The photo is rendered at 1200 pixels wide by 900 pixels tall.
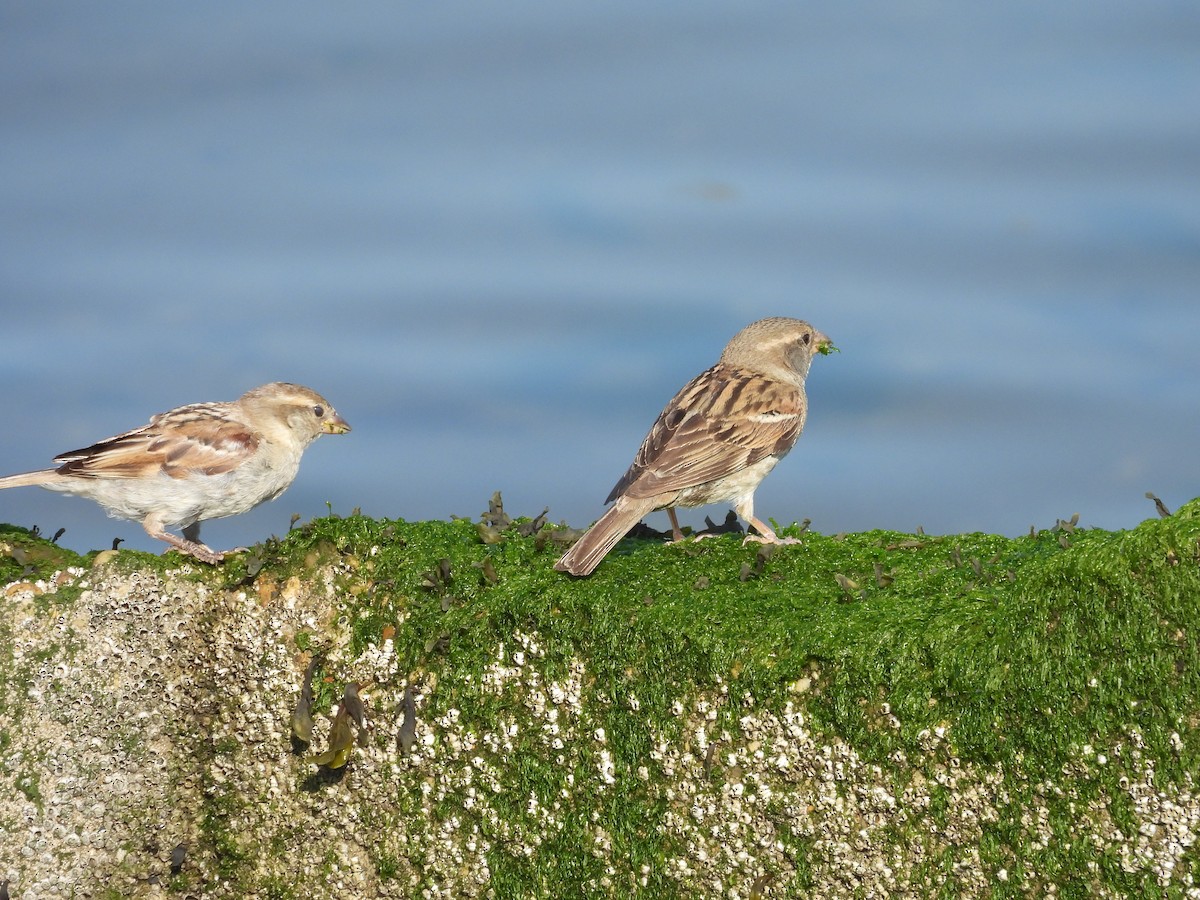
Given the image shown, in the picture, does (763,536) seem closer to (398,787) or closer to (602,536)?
(602,536)

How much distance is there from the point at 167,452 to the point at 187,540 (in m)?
0.63

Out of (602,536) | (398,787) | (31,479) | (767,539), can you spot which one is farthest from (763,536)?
(31,479)

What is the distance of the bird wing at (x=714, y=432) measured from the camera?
820 cm

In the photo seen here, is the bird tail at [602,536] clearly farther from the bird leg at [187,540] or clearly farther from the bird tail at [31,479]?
the bird tail at [31,479]

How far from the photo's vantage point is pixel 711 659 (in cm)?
596

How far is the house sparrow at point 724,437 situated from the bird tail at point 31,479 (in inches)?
156

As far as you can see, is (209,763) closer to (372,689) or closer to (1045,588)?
(372,689)

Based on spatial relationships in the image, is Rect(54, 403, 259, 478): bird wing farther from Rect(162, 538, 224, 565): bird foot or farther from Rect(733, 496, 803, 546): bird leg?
Rect(733, 496, 803, 546): bird leg

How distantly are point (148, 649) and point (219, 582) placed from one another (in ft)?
1.96

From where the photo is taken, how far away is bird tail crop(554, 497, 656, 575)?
271 inches

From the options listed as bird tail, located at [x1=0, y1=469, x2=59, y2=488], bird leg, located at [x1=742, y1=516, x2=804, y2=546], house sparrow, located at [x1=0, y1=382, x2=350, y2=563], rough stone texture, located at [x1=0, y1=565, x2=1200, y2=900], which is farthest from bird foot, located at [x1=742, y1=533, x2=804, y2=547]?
bird tail, located at [x1=0, y1=469, x2=59, y2=488]

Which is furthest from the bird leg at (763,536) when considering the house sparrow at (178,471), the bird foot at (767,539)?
the house sparrow at (178,471)

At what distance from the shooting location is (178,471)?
8055 mm

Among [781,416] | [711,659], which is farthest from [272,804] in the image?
[781,416]
